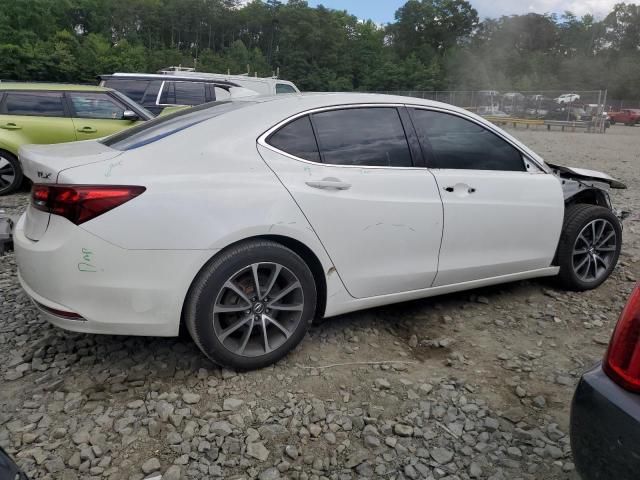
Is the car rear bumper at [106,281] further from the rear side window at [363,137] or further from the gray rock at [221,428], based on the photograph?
the rear side window at [363,137]

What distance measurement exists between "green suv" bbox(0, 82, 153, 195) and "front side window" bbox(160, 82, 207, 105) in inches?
110

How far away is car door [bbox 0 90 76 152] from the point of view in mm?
7383

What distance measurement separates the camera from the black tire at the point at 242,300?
2.63 meters

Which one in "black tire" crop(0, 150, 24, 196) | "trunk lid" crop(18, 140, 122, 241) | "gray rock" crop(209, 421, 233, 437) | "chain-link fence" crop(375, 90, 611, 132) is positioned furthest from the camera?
"chain-link fence" crop(375, 90, 611, 132)

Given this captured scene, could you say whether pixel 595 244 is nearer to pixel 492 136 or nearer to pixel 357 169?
pixel 492 136

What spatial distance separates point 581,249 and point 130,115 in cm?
646

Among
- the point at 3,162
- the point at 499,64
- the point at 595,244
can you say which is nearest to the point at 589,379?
the point at 595,244

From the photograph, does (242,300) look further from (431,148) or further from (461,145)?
(461,145)

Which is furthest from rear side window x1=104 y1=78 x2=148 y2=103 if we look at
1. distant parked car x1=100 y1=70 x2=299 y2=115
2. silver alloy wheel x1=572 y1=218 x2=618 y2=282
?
silver alloy wheel x1=572 y1=218 x2=618 y2=282

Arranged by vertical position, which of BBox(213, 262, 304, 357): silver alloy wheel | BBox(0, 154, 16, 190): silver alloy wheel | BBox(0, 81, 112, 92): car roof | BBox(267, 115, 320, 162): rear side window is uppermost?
BBox(0, 81, 112, 92): car roof

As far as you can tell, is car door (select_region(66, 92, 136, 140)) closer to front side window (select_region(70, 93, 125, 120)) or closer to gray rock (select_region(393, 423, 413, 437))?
front side window (select_region(70, 93, 125, 120))

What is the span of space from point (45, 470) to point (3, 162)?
639cm

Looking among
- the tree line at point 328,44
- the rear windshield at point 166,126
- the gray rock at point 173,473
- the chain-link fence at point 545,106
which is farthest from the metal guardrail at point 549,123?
the tree line at point 328,44

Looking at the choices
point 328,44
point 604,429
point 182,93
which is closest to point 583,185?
point 604,429
